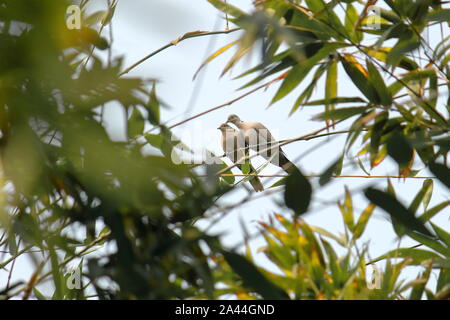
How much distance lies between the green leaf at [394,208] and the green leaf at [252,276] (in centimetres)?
26

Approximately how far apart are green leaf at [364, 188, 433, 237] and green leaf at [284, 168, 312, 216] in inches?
4.8

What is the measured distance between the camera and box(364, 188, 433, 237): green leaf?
124 cm

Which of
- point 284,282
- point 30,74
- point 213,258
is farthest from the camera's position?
point 284,282

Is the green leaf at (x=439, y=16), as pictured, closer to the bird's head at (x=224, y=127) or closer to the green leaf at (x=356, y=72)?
the green leaf at (x=356, y=72)

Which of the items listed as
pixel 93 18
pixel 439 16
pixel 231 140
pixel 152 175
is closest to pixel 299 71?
pixel 439 16

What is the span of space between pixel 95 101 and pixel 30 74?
0.10 metres

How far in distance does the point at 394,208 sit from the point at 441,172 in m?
0.22

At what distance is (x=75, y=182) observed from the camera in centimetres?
106

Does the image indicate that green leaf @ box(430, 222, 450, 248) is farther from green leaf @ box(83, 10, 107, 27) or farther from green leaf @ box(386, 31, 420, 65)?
green leaf @ box(83, 10, 107, 27)

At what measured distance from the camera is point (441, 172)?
4.55 ft

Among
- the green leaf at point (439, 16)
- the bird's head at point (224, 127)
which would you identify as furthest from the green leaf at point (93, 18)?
the bird's head at point (224, 127)

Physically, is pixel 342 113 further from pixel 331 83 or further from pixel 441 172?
pixel 441 172
